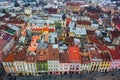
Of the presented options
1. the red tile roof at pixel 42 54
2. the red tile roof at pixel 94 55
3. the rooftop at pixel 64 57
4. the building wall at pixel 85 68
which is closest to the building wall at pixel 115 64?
the red tile roof at pixel 94 55

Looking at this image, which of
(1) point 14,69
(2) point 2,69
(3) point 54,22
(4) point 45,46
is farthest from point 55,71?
A: (3) point 54,22

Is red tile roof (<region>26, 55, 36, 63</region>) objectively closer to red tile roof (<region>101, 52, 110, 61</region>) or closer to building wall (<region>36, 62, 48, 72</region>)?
building wall (<region>36, 62, 48, 72</region>)

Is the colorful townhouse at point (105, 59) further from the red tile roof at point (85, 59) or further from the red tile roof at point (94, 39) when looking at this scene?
the red tile roof at point (85, 59)

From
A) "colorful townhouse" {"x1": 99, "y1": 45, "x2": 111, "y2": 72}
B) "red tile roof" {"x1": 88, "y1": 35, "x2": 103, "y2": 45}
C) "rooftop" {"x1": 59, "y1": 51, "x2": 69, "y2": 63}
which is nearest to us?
"rooftop" {"x1": 59, "y1": 51, "x2": 69, "y2": 63}

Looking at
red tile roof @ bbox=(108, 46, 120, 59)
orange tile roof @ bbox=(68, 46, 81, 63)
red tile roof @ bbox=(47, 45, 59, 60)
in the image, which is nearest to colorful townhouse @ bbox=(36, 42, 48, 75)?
red tile roof @ bbox=(47, 45, 59, 60)

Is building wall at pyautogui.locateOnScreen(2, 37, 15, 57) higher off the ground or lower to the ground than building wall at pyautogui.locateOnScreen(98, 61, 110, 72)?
higher

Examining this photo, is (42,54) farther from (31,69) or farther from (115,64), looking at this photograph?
(115,64)

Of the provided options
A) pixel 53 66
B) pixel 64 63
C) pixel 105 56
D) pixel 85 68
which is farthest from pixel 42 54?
pixel 105 56
